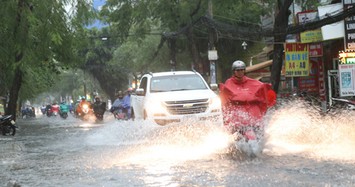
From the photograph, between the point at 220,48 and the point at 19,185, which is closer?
the point at 19,185

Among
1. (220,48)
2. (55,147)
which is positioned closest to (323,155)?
(55,147)

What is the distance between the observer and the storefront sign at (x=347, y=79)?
1730cm

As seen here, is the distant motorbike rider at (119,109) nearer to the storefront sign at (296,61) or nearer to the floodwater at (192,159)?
the storefront sign at (296,61)

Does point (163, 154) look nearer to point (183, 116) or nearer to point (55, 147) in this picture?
point (183, 116)

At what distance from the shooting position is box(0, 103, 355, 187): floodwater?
6.83m

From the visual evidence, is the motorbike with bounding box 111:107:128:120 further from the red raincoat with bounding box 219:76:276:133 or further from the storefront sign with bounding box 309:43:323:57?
the red raincoat with bounding box 219:76:276:133

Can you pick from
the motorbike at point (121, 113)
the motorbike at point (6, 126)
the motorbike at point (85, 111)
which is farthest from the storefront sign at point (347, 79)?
the motorbike at point (85, 111)

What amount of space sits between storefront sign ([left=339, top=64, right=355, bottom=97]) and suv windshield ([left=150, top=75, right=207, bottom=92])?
5465mm

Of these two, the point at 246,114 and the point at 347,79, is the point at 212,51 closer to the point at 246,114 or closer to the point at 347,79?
the point at 347,79

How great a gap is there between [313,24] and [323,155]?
372 inches

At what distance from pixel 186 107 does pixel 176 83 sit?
184 centimetres

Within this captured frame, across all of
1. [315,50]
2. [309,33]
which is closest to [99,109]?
[315,50]

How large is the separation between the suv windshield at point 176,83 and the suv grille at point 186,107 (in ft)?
4.55

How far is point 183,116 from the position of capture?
12484 millimetres
